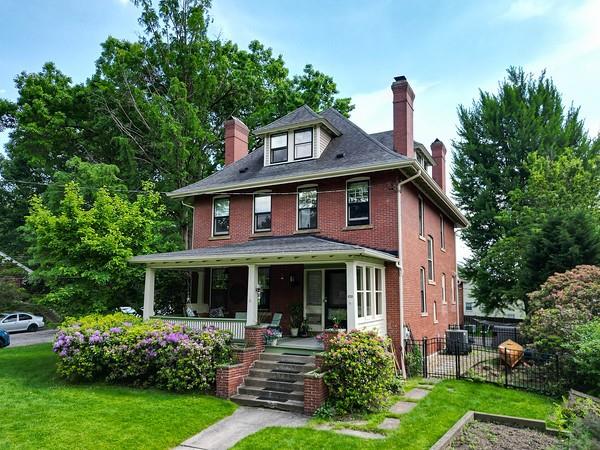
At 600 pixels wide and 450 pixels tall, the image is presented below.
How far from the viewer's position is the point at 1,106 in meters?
26.5

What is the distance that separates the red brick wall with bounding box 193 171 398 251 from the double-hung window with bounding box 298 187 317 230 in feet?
0.69

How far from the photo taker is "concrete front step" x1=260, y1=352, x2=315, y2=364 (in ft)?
35.3

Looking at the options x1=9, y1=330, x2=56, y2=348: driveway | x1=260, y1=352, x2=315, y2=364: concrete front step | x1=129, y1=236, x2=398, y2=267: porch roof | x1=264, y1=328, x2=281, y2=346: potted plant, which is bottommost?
x1=9, y1=330, x2=56, y2=348: driveway

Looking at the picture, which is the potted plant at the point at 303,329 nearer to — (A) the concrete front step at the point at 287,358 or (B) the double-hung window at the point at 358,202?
(A) the concrete front step at the point at 287,358

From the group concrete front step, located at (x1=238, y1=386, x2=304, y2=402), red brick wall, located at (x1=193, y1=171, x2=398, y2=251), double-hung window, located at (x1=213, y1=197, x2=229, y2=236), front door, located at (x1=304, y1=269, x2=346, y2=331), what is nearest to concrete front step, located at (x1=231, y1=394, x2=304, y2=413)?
concrete front step, located at (x1=238, y1=386, x2=304, y2=402)

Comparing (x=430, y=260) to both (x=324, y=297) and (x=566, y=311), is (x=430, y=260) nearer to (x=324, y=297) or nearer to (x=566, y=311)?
(x=324, y=297)

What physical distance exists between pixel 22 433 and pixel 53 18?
13.1 meters

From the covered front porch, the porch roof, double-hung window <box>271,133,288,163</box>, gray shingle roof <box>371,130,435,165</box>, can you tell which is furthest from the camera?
gray shingle roof <box>371,130,435,165</box>

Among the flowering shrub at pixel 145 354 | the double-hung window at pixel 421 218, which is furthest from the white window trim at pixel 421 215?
the flowering shrub at pixel 145 354

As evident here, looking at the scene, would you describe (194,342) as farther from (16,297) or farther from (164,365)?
(16,297)

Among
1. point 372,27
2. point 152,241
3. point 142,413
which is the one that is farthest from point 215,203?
point 142,413

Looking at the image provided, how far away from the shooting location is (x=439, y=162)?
67.2 feet

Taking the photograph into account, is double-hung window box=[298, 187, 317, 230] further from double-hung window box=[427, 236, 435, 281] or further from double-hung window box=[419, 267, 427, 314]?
double-hung window box=[427, 236, 435, 281]

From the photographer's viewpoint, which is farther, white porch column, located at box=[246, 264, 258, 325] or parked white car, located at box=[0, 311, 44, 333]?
parked white car, located at box=[0, 311, 44, 333]
